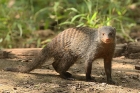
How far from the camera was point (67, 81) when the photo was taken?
349cm

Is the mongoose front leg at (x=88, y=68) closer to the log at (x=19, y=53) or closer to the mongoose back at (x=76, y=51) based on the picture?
the mongoose back at (x=76, y=51)

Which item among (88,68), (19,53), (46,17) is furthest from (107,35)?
(46,17)

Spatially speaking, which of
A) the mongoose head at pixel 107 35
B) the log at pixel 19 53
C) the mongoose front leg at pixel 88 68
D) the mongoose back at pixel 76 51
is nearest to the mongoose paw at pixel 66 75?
the mongoose back at pixel 76 51

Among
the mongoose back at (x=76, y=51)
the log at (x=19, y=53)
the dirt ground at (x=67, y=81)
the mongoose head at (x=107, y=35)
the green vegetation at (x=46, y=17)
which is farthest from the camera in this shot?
the green vegetation at (x=46, y=17)

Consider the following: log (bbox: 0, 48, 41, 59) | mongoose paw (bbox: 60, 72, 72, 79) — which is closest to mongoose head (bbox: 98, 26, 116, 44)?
mongoose paw (bbox: 60, 72, 72, 79)

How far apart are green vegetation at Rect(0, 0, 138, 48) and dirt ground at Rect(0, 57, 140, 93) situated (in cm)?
102

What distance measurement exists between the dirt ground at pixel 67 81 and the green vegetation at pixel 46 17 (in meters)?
1.02

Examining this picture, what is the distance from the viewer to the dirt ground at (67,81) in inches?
122

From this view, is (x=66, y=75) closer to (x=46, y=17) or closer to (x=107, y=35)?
(x=107, y=35)

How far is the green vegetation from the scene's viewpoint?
17.2ft

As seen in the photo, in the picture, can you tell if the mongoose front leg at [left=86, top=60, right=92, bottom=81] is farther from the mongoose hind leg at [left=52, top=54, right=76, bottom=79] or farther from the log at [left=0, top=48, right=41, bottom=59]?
the log at [left=0, top=48, right=41, bottom=59]

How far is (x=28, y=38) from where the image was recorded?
19.6 feet

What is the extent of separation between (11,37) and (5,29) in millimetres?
170

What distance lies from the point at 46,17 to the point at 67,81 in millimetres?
3230
